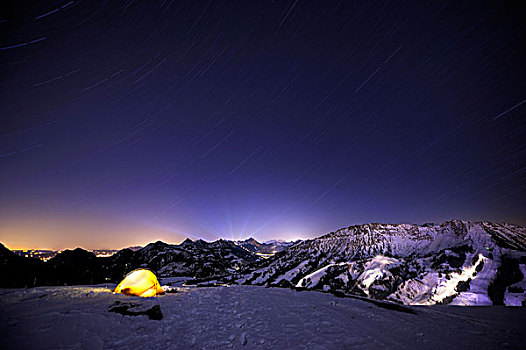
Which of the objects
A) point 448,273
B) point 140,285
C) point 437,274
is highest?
point 140,285

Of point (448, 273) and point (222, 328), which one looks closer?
point (222, 328)

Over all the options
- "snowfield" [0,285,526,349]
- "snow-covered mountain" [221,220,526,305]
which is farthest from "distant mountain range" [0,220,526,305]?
"snowfield" [0,285,526,349]

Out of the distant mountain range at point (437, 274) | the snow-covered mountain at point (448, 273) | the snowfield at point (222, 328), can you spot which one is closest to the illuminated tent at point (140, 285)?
the snowfield at point (222, 328)

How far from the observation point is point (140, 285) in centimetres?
1867

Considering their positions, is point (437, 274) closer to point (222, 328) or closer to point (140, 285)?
point (140, 285)

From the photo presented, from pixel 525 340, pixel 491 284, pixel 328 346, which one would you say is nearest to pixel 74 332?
pixel 328 346

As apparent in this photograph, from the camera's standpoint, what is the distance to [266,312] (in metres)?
13.6

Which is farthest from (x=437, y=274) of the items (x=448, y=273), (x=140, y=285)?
(x=140, y=285)

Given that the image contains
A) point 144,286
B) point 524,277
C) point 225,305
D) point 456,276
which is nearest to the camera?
point 225,305

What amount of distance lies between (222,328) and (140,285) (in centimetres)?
1205

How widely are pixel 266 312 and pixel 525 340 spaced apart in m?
13.0

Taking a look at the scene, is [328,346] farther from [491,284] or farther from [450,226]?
[450,226]

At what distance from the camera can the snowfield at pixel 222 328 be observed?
8508 millimetres

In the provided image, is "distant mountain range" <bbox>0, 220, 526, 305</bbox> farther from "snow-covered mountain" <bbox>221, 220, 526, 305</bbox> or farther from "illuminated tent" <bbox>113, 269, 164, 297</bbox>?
"illuminated tent" <bbox>113, 269, 164, 297</bbox>
